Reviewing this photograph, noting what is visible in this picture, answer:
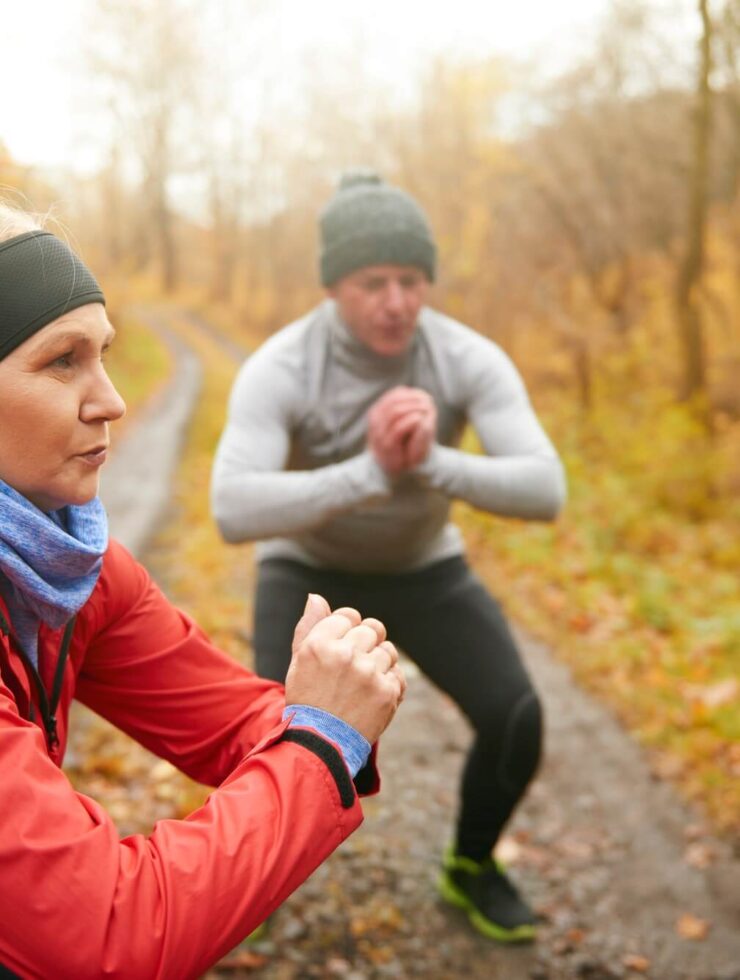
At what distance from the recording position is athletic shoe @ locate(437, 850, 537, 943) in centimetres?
327

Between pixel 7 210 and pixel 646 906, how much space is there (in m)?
3.35

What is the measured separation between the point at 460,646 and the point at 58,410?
75.2 inches

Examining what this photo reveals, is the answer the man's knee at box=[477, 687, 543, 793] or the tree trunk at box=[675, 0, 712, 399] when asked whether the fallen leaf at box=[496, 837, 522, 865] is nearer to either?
the man's knee at box=[477, 687, 543, 793]

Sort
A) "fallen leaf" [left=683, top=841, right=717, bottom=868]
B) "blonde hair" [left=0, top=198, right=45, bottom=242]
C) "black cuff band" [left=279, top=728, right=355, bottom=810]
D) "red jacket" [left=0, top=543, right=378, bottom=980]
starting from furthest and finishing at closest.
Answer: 1. "fallen leaf" [left=683, top=841, right=717, bottom=868]
2. "blonde hair" [left=0, top=198, right=45, bottom=242]
3. "black cuff band" [left=279, top=728, right=355, bottom=810]
4. "red jacket" [left=0, top=543, right=378, bottom=980]

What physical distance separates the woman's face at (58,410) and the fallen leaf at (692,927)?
293 cm

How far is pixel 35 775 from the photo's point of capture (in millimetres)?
1290

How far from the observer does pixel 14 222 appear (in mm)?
1560

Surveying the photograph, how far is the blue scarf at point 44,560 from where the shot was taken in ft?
4.83

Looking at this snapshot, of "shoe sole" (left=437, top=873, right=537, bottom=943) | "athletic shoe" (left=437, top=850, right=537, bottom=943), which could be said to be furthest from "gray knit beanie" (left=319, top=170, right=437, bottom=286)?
"shoe sole" (left=437, top=873, right=537, bottom=943)

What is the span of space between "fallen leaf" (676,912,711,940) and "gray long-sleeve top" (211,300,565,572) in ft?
5.46

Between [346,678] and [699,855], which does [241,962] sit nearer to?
[699,855]

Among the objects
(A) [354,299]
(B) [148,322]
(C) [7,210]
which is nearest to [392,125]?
(A) [354,299]

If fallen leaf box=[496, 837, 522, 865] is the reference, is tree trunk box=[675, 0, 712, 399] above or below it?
above

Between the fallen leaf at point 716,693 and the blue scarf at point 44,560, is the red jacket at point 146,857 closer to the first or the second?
the blue scarf at point 44,560
